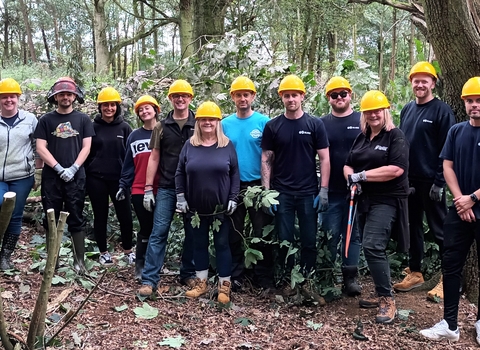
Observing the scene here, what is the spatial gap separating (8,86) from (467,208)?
15.1 feet

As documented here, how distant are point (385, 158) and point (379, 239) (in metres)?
0.74

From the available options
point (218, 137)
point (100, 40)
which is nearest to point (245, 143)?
point (218, 137)

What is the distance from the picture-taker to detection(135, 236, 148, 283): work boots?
532 cm

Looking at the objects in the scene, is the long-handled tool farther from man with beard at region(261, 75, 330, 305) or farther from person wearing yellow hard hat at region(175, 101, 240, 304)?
person wearing yellow hard hat at region(175, 101, 240, 304)

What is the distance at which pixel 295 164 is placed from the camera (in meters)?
4.71

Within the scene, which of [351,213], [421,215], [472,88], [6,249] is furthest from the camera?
[6,249]

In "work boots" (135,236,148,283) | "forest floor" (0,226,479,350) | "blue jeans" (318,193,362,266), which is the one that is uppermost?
"blue jeans" (318,193,362,266)

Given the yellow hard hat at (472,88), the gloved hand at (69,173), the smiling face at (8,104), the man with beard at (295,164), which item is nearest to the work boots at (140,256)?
the gloved hand at (69,173)

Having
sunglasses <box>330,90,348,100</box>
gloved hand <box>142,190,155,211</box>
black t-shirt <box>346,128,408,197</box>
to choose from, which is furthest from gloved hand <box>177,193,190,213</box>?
sunglasses <box>330,90,348,100</box>

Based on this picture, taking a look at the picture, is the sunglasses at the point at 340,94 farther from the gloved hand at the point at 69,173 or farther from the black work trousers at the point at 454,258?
the gloved hand at the point at 69,173

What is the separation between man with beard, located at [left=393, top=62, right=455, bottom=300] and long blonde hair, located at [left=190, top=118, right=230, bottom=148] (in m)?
1.89

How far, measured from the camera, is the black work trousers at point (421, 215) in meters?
4.80

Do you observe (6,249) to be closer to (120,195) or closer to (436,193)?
(120,195)

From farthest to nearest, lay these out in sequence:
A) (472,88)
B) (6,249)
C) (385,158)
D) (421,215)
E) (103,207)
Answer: (103,207)
(6,249)
(421,215)
(385,158)
(472,88)
